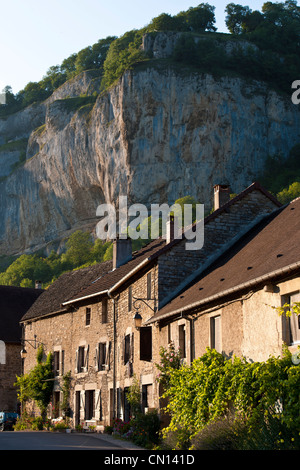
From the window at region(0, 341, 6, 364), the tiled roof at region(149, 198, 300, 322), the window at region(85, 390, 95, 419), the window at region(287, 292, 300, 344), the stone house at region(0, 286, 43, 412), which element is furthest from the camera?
the window at region(0, 341, 6, 364)

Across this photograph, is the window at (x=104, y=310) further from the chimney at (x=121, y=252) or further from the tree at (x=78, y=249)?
the tree at (x=78, y=249)

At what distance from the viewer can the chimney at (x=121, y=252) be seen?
2695 centimetres

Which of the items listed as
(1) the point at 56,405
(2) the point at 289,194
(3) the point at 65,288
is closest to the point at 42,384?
(1) the point at 56,405

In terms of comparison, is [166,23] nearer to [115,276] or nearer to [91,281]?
[91,281]

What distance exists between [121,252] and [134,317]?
8.04m

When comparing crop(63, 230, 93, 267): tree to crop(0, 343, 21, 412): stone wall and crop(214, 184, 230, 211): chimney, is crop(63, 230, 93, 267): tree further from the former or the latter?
crop(214, 184, 230, 211): chimney

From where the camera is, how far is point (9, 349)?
35469 mm

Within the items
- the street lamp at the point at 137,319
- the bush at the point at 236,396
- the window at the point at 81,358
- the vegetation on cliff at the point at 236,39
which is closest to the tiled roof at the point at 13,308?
the window at the point at 81,358

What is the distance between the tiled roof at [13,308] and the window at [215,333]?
21.8 meters

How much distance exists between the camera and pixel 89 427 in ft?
79.8

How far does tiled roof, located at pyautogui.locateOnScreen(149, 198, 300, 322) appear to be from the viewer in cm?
1330

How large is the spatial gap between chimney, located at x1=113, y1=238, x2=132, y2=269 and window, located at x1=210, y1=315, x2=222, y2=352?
11.4 metres

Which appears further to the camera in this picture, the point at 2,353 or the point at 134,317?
the point at 2,353

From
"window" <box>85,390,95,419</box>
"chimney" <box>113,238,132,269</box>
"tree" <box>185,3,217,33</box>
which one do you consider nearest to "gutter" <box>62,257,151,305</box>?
"chimney" <box>113,238,132,269</box>
